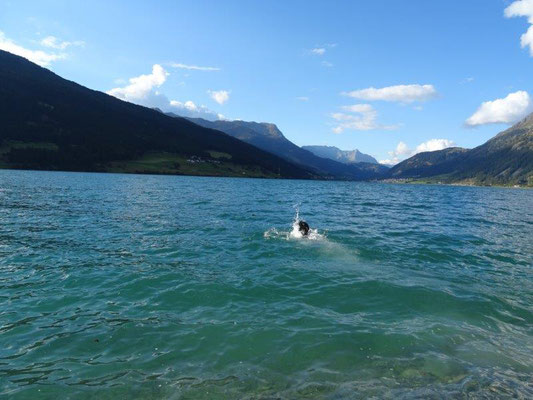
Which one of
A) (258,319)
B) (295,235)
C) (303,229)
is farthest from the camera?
(295,235)

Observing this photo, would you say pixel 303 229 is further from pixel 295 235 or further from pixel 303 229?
pixel 295 235

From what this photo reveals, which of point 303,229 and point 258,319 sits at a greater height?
point 303,229

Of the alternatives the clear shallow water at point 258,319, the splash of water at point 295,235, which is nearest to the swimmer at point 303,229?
the splash of water at point 295,235

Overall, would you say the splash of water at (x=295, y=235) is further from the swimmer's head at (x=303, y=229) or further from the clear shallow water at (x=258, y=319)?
the clear shallow water at (x=258, y=319)

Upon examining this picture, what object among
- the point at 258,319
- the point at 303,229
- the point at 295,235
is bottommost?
the point at 258,319

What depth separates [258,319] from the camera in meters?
13.8

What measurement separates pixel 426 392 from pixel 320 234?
77.2 feet

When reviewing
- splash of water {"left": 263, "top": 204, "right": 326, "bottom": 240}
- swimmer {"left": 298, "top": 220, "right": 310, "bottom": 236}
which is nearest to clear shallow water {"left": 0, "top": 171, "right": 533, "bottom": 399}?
splash of water {"left": 263, "top": 204, "right": 326, "bottom": 240}

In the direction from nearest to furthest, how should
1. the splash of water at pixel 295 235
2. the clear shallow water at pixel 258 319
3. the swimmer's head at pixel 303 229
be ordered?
the clear shallow water at pixel 258 319, the splash of water at pixel 295 235, the swimmer's head at pixel 303 229

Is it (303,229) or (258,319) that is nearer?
(258,319)

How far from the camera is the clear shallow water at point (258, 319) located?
9.73m

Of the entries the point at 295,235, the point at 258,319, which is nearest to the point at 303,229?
the point at 295,235

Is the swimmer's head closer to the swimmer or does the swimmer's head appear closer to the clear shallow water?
the swimmer

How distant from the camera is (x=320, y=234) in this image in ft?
108
